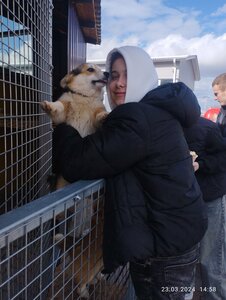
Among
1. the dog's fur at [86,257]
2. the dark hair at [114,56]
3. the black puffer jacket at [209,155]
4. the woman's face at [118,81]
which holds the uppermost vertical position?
the dark hair at [114,56]

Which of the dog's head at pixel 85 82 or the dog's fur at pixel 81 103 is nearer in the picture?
the dog's fur at pixel 81 103

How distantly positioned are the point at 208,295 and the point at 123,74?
6.68 ft

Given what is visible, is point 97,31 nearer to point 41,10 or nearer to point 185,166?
point 41,10

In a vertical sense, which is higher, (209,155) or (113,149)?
(113,149)

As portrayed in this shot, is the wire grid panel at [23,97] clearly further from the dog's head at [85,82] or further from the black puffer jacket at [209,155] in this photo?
the black puffer jacket at [209,155]

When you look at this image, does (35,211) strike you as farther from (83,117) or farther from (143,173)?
(83,117)

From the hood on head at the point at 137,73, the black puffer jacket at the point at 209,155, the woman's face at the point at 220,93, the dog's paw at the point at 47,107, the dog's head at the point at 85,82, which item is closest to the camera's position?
the hood on head at the point at 137,73

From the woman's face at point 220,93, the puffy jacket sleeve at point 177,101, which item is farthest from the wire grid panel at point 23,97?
the woman's face at point 220,93

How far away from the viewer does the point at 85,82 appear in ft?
8.70

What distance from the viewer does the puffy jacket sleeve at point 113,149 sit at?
4.34 feet

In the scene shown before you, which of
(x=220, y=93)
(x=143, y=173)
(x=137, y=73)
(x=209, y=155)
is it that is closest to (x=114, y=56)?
(x=137, y=73)

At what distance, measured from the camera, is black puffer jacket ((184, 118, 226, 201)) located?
2.31 metres

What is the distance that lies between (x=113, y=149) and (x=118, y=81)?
59 centimetres

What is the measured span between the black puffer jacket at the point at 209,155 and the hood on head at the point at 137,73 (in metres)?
0.81
